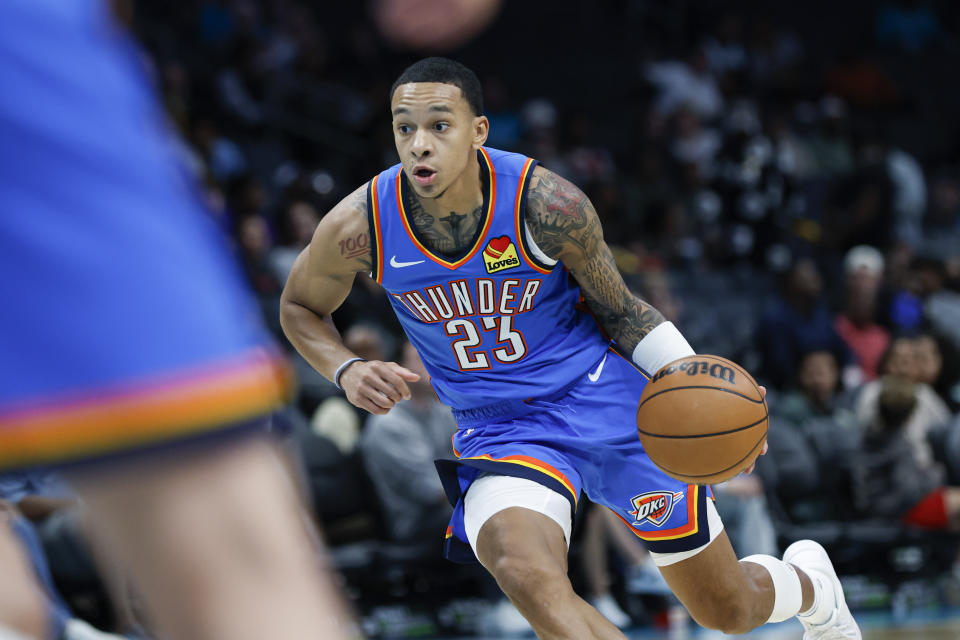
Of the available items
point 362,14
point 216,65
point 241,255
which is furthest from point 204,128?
point 362,14

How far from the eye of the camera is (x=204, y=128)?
984 cm

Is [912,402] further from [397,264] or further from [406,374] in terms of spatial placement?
[406,374]

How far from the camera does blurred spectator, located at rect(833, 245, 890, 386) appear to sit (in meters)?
9.22

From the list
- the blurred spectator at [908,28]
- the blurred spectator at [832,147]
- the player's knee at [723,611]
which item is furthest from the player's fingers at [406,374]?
the blurred spectator at [908,28]

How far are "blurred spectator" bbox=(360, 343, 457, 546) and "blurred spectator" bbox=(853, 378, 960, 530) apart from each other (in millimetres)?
2919

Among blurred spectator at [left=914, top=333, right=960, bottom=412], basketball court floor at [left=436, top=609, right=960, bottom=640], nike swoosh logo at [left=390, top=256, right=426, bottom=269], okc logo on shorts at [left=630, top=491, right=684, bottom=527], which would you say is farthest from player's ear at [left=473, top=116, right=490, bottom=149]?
blurred spectator at [left=914, top=333, right=960, bottom=412]

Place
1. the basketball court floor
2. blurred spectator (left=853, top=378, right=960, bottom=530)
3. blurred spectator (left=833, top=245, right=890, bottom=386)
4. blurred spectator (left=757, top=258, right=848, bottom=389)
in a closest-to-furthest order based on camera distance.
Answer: the basketball court floor → blurred spectator (left=853, top=378, right=960, bottom=530) → blurred spectator (left=757, top=258, right=848, bottom=389) → blurred spectator (left=833, top=245, right=890, bottom=386)

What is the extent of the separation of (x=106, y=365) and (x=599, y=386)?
9.73 ft

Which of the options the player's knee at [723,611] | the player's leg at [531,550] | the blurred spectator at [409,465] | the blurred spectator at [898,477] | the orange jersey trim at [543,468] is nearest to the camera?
the player's leg at [531,550]

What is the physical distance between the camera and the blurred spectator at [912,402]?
25.3 ft

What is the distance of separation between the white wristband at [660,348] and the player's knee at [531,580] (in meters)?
0.83

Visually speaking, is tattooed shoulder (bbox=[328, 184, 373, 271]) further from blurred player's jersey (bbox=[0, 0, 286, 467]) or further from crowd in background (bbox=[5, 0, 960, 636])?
blurred player's jersey (bbox=[0, 0, 286, 467])

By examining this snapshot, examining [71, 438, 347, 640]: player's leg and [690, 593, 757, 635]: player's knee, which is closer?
[71, 438, 347, 640]: player's leg

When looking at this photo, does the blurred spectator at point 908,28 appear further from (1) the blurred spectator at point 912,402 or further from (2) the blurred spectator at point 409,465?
(2) the blurred spectator at point 409,465
